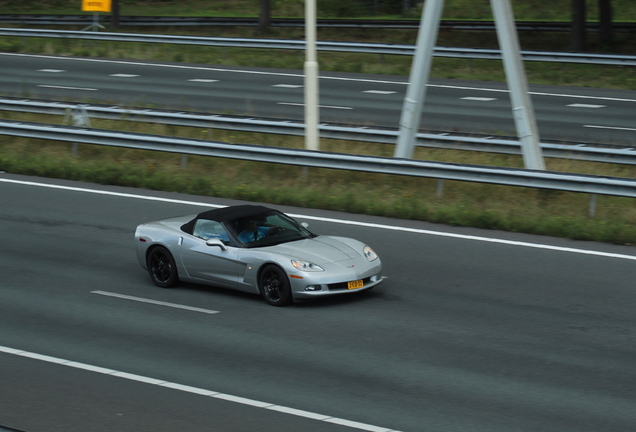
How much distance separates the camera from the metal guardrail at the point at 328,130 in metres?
16.9

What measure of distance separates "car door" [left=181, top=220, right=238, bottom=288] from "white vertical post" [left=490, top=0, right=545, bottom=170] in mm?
6417

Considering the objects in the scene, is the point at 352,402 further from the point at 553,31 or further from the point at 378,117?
the point at 553,31

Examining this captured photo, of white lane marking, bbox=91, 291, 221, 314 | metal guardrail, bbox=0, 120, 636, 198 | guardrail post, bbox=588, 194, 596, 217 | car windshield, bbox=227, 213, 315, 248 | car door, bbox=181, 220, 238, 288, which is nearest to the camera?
white lane marking, bbox=91, 291, 221, 314

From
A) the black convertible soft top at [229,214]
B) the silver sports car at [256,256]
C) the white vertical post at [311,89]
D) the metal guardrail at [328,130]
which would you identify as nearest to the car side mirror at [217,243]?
the silver sports car at [256,256]

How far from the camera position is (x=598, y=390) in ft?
25.3

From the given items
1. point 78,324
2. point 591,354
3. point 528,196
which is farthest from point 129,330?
point 528,196

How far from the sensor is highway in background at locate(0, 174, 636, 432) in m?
7.29

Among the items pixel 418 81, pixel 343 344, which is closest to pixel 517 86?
pixel 418 81

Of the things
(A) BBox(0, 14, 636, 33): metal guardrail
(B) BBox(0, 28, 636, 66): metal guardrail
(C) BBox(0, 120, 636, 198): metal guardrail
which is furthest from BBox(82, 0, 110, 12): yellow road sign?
(C) BBox(0, 120, 636, 198): metal guardrail

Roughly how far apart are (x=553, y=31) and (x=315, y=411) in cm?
3228

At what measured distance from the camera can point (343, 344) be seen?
9.01 m

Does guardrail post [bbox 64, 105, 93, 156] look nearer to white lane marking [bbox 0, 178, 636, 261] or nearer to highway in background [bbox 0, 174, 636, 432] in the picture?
white lane marking [bbox 0, 178, 636, 261]

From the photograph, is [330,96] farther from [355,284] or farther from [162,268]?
[355,284]

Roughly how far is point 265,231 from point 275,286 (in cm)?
91
